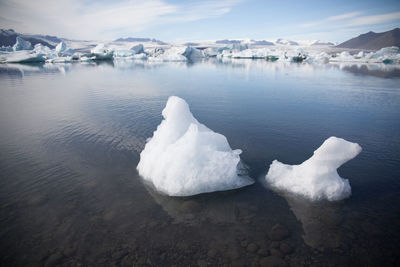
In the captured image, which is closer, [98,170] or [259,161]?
[98,170]

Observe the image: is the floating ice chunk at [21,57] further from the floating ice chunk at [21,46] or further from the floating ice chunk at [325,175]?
the floating ice chunk at [325,175]

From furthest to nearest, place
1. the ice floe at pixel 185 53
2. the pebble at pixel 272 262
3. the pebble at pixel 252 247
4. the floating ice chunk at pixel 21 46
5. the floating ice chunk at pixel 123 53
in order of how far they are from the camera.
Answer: the floating ice chunk at pixel 123 53 → the floating ice chunk at pixel 21 46 → the ice floe at pixel 185 53 → the pebble at pixel 252 247 → the pebble at pixel 272 262

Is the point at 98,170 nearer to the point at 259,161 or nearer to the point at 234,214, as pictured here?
the point at 234,214

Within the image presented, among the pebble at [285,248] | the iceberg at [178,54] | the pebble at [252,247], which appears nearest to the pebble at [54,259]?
the pebble at [252,247]

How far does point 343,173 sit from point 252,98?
1250 centimetres

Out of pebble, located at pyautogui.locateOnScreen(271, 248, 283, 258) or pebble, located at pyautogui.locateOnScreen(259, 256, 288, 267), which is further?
pebble, located at pyautogui.locateOnScreen(271, 248, 283, 258)

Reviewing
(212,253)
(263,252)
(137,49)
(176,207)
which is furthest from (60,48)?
(263,252)

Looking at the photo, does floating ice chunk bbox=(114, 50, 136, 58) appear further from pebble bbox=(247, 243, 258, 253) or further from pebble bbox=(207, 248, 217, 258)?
pebble bbox=(247, 243, 258, 253)

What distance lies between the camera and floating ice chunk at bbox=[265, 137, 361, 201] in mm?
6125

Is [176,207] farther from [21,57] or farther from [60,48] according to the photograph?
[60,48]

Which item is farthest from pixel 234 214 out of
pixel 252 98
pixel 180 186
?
pixel 252 98

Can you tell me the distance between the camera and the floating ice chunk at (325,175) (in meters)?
6.12

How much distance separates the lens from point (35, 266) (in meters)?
4.30

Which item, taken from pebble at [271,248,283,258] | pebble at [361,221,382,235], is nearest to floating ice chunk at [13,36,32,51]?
pebble at [271,248,283,258]
